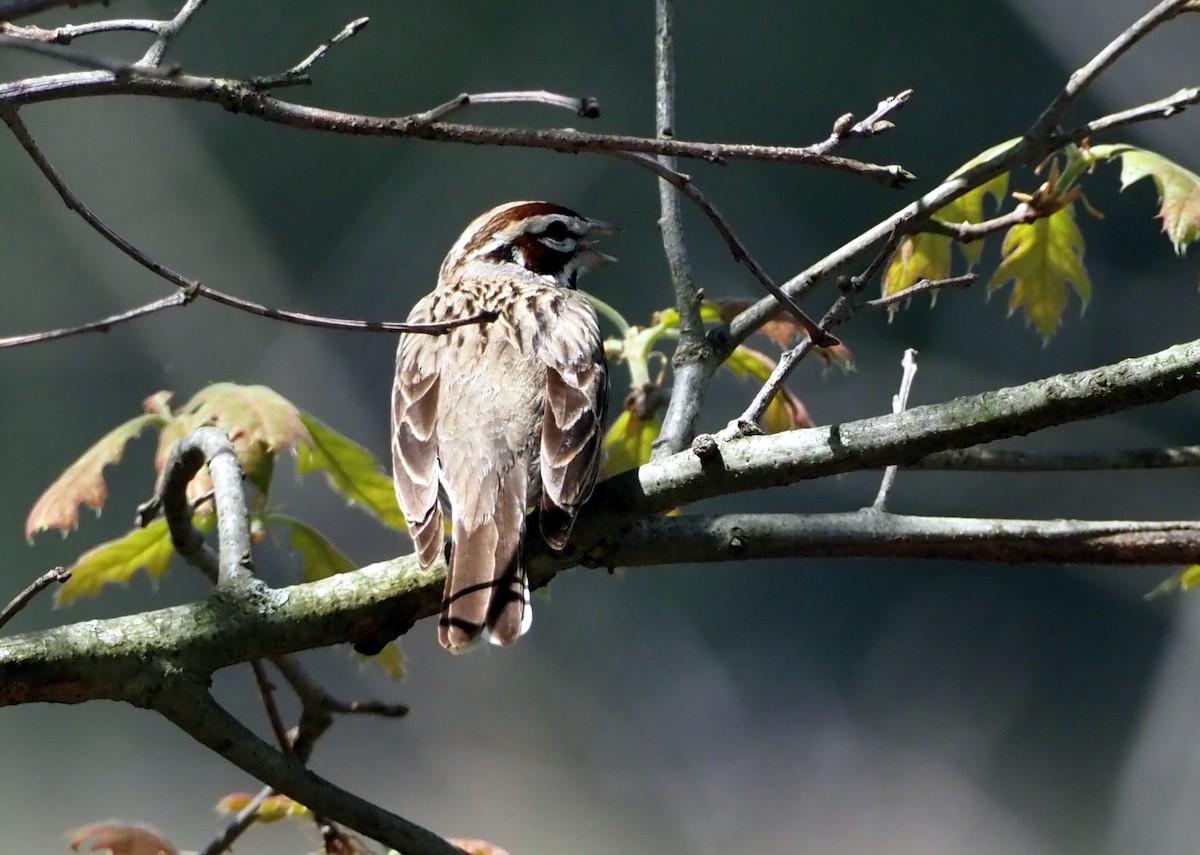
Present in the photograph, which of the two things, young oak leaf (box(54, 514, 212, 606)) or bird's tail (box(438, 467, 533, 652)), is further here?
young oak leaf (box(54, 514, 212, 606))

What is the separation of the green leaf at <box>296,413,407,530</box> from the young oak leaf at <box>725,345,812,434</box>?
0.68 meters

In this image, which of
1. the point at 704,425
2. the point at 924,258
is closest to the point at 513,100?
the point at 924,258

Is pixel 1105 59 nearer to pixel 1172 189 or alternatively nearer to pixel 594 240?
pixel 1172 189

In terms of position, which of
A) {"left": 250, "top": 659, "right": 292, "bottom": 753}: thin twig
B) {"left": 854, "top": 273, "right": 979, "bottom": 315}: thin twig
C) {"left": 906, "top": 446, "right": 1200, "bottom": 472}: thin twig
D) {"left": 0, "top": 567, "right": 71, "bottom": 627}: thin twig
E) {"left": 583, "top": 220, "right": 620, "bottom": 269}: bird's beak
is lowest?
{"left": 0, "top": 567, "right": 71, "bottom": 627}: thin twig

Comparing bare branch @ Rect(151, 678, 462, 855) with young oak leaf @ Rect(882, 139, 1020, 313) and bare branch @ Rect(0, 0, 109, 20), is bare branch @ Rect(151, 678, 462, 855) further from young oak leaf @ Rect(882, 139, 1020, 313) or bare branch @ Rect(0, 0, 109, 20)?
young oak leaf @ Rect(882, 139, 1020, 313)

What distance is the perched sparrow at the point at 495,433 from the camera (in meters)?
1.96

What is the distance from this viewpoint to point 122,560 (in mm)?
2396

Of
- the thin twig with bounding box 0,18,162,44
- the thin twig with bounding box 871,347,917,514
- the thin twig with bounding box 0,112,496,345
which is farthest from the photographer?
the thin twig with bounding box 871,347,917,514

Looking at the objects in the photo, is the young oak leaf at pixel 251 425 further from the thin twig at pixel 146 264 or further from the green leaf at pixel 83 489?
the thin twig at pixel 146 264

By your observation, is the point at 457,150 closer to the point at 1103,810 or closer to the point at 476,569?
the point at 1103,810

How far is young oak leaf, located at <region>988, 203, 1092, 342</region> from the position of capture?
2.47m

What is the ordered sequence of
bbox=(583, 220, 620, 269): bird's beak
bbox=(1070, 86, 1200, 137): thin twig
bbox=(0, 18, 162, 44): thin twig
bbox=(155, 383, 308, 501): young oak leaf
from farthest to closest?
bbox=(583, 220, 620, 269): bird's beak, bbox=(155, 383, 308, 501): young oak leaf, bbox=(1070, 86, 1200, 137): thin twig, bbox=(0, 18, 162, 44): thin twig

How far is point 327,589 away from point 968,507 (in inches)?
151

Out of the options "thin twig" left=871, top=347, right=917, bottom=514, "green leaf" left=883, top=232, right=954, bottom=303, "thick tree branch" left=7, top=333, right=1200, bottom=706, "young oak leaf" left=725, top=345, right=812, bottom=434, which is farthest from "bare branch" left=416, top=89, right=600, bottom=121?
"green leaf" left=883, top=232, right=954, bottom=303
